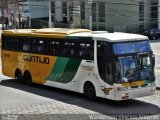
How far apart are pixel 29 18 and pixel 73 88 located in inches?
2612

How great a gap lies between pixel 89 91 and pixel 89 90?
1.7 inches

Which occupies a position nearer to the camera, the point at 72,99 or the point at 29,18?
the point at 72,99

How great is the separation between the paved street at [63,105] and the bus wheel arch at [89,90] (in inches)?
8.3

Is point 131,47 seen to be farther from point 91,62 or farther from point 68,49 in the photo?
point 68,49

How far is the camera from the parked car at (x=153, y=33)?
63500 mm

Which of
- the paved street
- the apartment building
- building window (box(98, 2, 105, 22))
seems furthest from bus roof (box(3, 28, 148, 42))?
building window (box(98, 2, 105, 22))

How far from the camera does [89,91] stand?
59.2 feet

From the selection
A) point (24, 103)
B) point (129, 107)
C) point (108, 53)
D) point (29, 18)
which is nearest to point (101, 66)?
point (108, 53)

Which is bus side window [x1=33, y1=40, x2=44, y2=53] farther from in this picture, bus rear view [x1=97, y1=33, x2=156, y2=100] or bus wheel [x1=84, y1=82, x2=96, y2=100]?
bus rear view [x1=97, y1=33, x2=156, y2=100]

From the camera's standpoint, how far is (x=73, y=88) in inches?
750

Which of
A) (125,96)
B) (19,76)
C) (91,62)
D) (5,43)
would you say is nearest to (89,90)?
(91,62)

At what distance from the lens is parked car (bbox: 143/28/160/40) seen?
6350cm

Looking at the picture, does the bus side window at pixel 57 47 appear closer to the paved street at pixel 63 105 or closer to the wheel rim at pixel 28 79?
the paved street at pixel 63 105

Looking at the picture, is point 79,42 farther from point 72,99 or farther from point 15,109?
point 15,109
